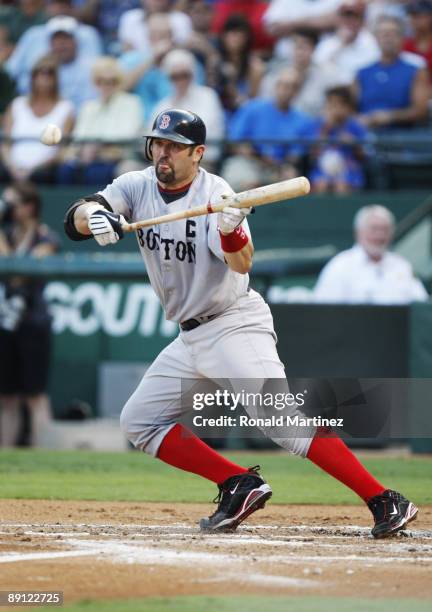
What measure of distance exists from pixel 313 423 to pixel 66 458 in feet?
14.8

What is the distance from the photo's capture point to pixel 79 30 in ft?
47.0

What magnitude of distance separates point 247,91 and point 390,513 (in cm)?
836

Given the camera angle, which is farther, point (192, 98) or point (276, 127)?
point (276, 127)

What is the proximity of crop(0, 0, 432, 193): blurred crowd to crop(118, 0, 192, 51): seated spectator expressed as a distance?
0.08ft

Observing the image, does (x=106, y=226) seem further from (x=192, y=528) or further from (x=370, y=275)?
(x=370, y=275)

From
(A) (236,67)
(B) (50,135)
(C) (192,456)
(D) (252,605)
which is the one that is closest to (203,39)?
(A) (236,67)

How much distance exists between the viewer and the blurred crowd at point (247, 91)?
12555 mm

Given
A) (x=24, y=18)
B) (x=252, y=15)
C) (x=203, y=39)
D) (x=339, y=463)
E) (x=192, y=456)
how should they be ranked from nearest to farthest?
(x=339, y=463)
(x=192, y=456)
(x=203, y=39)
(x=252, y=15)
(x=24, y=18)

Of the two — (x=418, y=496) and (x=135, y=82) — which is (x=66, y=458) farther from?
(x=135, y=82)

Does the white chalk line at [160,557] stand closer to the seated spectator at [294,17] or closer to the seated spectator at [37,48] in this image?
the seated spectator at [294,17]

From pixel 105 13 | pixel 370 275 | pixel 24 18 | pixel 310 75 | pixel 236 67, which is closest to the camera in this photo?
pixel 370 275

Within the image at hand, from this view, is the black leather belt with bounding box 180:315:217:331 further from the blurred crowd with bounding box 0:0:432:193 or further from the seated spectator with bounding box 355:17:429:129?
the seated spectator with bounding box 355:17:429:129

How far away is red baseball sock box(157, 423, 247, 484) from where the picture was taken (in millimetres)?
5969

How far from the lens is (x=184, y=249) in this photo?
5754mm
